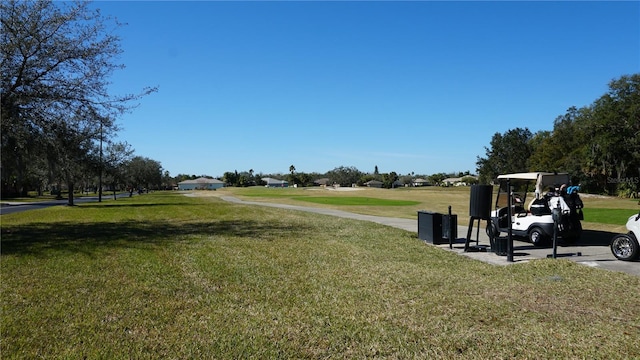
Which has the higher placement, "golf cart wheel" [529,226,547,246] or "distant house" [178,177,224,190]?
"distant house" [178,177,224,190]

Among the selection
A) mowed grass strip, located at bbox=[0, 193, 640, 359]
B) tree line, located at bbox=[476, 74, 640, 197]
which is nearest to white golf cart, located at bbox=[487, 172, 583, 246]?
mowed grass strip, located at bbox=[0, 193, 640, 359]

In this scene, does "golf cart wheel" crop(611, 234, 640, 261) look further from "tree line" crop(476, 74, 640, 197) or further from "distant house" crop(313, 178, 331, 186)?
"distant house" crop(313, 178, 331, 186)

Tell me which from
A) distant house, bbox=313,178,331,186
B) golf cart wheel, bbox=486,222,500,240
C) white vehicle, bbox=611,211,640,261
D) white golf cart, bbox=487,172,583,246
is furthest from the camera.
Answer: distant house, bbox=313,178,331,186

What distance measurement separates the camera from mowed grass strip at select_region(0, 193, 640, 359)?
14.1ft

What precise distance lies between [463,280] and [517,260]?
3.08 m

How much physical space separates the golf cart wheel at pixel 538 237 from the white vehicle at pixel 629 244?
1935mm

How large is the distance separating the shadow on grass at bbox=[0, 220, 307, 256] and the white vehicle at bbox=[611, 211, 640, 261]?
29.5 feet

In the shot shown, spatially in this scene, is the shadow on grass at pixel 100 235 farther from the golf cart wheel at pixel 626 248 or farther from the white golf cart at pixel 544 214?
the golf cart wheel at pixel 626 248

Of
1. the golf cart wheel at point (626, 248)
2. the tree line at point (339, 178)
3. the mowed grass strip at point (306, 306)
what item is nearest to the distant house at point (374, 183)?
the tree line at point (339, 178)

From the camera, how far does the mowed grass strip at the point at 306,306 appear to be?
4.31 meters

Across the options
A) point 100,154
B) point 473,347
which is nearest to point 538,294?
point 473,347

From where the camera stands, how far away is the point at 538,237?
456 inches

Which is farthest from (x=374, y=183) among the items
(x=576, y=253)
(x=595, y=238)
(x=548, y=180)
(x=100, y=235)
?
(x=576, y=253)

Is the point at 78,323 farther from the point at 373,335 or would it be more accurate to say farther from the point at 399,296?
the point at 399,296
